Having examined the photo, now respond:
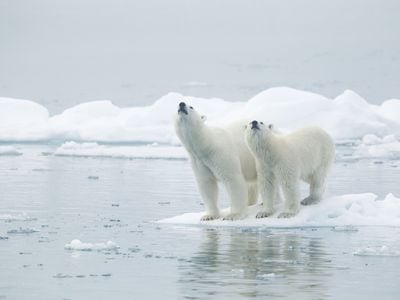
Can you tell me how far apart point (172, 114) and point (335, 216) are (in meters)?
20.8

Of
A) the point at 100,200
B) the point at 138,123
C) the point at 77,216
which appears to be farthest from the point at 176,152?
the point at 77,216

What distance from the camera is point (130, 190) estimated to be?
680 inches

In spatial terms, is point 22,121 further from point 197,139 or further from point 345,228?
point 345,228

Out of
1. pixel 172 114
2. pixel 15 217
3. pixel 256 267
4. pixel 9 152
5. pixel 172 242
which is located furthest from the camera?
pixel 172 114

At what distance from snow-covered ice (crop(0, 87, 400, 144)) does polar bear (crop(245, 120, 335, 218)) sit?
58.2 feet

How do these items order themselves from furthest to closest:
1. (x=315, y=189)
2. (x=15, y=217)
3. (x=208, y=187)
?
(x=15, y=217) < (x=315, y=189) < (x=208, y=187)

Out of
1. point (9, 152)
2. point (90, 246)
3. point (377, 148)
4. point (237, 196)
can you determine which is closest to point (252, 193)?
point (237, 196)

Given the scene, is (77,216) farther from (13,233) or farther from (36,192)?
(36,192)

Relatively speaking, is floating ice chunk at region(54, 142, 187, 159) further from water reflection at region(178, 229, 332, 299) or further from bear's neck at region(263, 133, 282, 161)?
water reflection at region(178, 229, 332, 299)

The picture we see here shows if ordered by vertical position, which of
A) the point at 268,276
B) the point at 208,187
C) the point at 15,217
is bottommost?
the point at 268,276

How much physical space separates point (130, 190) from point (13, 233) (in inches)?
257

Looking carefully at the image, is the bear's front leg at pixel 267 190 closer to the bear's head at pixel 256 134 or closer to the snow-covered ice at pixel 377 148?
the bear's head at pixel 256 134

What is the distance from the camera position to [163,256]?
9.21m

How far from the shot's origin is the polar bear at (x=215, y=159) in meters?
11.5
